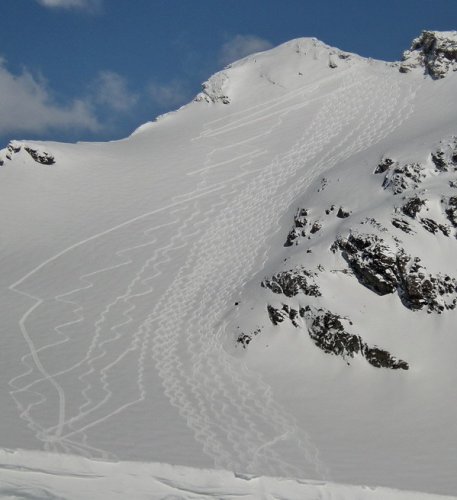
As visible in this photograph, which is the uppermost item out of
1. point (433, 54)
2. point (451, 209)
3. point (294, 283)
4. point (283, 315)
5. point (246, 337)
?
point (433, 54)

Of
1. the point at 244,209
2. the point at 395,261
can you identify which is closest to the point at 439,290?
the point at 395,261

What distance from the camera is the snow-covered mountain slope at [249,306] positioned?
1088 centimetres

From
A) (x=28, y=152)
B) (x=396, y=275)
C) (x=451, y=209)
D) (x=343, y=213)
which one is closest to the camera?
(x=396, y=275)

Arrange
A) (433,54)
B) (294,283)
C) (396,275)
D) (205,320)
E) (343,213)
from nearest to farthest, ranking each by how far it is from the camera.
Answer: (396,275) < (294,283) < (205,320) < (343,213) < (433,54)

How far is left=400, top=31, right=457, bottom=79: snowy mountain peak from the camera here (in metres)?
35.6

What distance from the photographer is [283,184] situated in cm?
2753

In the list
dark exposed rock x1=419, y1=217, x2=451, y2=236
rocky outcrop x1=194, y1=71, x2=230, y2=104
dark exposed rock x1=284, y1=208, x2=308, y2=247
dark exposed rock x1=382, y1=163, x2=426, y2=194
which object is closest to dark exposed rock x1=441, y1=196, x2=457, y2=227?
dark exposed rock x1=419, y1=217, x2=451, y2=236

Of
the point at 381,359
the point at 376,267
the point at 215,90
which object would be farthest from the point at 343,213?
the point at 215,90

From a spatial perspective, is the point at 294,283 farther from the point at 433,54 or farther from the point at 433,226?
the point at 433,54

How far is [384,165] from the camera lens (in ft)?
67.3

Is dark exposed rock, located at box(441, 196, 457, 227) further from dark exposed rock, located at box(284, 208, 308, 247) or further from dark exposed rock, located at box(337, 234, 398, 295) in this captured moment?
dark exposed rock, located at box(284, 208, 308, 247)

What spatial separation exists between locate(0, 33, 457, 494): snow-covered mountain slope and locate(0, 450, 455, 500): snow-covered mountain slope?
3017mm

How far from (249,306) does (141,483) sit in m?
11.0

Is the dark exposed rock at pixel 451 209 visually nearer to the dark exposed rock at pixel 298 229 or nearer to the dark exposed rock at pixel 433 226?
the dark exposed rock at pixel 433 226
